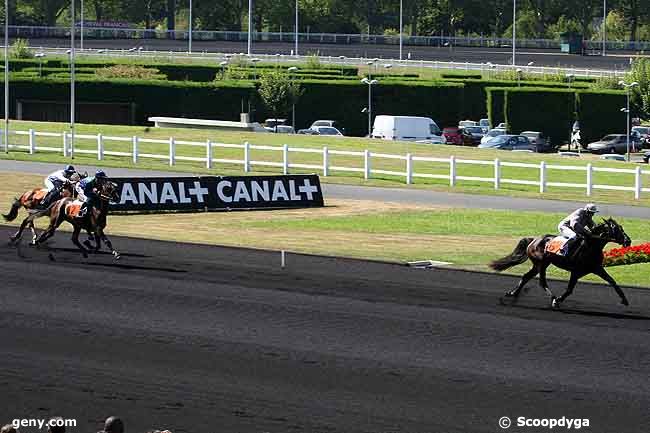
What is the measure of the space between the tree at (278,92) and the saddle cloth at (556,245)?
2310 inches

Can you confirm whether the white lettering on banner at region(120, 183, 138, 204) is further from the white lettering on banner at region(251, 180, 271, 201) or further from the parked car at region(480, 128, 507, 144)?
the parked car at region(480, 128, 507, 144)

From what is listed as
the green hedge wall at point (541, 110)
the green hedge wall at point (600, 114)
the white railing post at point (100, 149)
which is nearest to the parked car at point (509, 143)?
the green hedge wall at point (541, 110)

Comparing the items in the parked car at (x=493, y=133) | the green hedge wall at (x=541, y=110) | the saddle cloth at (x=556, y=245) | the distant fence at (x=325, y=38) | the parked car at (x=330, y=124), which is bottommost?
the saddle cloth at (x=556, y=245)

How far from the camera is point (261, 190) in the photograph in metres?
39.0

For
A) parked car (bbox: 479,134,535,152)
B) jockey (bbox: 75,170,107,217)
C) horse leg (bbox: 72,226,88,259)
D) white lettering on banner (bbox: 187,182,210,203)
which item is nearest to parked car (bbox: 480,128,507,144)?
parked car (bbox: 479,134,535,152)

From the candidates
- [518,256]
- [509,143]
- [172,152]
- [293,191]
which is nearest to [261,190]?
[293,191]

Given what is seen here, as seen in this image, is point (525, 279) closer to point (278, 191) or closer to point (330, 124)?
point (278, 191)

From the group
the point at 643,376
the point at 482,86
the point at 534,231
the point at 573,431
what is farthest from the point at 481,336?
the point at 482,86

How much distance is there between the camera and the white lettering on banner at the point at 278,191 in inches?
1540

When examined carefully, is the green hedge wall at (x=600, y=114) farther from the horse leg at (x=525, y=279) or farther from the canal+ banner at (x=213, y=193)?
the horse leg at (x=525, y=279)

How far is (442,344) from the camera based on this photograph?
19812mm

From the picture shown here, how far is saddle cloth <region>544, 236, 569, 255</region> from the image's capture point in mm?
22516

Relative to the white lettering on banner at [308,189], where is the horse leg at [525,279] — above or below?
below

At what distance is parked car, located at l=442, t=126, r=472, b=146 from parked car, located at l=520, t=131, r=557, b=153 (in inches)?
119
